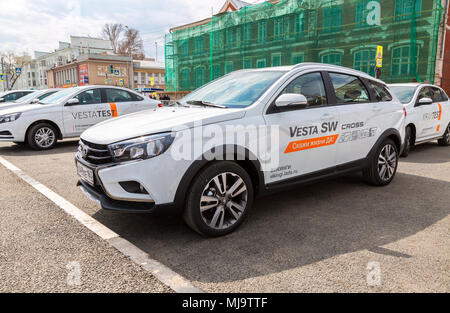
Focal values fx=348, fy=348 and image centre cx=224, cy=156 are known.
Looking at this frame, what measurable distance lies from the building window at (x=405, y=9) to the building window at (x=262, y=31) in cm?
1027

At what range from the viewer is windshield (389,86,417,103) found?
25.9 feet

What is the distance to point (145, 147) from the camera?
3016mm

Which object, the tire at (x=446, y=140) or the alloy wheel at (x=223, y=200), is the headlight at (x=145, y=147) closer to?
the alloy wheel at (x=223, y=200)

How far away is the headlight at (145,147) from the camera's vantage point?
3.01 m

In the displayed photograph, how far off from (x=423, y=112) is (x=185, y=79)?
100 feet

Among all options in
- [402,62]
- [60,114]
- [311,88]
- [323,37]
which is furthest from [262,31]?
[311,88]

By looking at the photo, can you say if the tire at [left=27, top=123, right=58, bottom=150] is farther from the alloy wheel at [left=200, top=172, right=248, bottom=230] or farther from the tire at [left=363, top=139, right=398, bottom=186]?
the tire at [left=363, top=139, right=398, bottom=186]

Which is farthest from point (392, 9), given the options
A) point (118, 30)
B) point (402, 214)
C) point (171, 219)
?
point (118, 30)

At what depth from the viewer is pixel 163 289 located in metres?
2.50

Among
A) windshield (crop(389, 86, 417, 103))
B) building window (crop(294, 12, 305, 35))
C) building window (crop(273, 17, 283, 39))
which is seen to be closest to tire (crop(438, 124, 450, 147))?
windshield (crop(389, 86, 417, 103))

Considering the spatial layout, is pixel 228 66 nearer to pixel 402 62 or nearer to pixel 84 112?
pixel 402 62

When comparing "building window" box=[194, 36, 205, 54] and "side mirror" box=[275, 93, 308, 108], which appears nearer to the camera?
"side mirror" box=[275, 93, 308, 108]

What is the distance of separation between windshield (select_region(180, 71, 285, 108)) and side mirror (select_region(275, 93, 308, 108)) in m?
0.25

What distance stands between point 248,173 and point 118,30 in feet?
257
